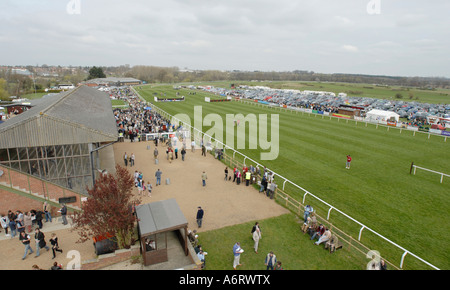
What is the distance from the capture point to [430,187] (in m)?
17.2

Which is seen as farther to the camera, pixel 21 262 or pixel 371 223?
pixel 371 223

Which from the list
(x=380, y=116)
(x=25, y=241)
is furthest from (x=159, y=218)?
(x=380, y=116)

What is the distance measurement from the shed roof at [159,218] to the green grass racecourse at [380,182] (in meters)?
7.87

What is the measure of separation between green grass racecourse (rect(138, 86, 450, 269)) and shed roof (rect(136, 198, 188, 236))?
7.87 m

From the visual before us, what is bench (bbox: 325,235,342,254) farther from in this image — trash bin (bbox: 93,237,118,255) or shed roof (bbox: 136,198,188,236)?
trash bin (bbox: 93,237,118,255)

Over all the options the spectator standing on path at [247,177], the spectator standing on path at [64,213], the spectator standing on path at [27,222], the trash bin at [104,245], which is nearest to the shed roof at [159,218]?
the trash bin at [104,245]

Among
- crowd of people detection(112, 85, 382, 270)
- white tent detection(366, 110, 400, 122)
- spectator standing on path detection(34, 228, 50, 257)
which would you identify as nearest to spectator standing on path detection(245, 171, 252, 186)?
crowd of people detection(112, 85, 382, 270)

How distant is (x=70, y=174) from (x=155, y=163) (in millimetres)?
6912

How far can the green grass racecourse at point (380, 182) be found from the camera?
11820mm

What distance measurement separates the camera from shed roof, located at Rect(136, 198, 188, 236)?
29.7ft

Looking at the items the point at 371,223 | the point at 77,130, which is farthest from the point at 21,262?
the point at 371,223

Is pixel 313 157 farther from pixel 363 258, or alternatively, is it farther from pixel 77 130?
pixel 77 130

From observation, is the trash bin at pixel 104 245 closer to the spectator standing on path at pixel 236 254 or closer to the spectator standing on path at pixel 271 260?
the spectator standing on path at pixel 236 254

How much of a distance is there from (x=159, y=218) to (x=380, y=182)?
50.6 ft
